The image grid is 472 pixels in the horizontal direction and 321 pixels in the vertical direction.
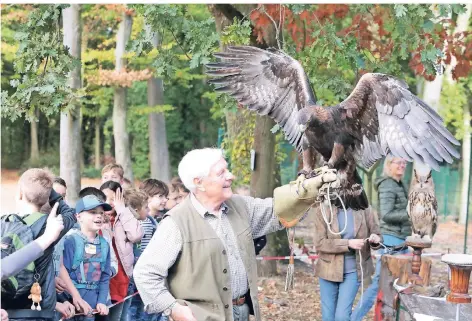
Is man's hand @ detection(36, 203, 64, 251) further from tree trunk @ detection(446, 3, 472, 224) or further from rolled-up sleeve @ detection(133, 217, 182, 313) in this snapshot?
tree trunk @ detection(446, 3, 472, 224)

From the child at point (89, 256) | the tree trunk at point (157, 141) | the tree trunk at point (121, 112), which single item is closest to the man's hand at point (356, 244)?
the child at point (89, 256)

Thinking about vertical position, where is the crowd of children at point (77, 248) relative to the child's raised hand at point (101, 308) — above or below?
above

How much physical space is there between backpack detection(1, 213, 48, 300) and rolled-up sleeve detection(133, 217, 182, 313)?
0.67m

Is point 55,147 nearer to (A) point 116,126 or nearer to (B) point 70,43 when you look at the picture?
(A) point 116,126

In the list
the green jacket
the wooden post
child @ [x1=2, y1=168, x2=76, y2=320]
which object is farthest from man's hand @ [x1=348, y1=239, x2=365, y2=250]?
child @ [x1=2, y1=168, x2=76, y2=320]

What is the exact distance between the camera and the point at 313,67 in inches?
260

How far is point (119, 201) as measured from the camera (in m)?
5.45

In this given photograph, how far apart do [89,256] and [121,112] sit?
14108 mm

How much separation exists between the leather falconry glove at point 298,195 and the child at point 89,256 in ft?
4.86

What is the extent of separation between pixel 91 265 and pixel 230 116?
5.86m

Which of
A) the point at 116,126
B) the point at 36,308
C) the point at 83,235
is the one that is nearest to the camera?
the point at 36,308

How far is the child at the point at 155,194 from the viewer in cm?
623

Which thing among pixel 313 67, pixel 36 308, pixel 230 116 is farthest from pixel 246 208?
pixel 230 116

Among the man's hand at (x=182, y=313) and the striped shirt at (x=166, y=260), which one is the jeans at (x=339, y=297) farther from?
the man's hand at (x=182, y=313)
